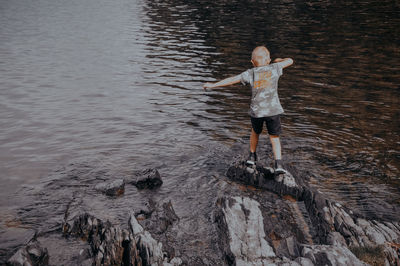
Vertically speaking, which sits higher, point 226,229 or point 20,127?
point 20,127

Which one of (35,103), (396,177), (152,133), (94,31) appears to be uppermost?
(94,31)

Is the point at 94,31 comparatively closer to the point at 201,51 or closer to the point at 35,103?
the point at 201,51

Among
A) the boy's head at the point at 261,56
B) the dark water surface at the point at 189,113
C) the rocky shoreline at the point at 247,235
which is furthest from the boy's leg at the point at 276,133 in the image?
the boy's head at the point at 261,56

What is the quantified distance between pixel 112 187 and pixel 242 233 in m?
2.96

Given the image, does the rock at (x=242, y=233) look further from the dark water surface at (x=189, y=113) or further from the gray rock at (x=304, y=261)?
the dark water surface at (x=189, y=113)

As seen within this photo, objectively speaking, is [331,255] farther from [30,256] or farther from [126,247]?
[30,256]

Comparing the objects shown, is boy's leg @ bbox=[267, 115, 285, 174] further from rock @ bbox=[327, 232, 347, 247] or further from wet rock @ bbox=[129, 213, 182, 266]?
wet rock @ bbox=[129, 213, 182, 266]

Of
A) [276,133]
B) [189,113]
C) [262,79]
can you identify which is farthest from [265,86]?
[189,113]

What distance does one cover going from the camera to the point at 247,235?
Result: 4.68 m

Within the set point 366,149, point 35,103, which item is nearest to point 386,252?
point 366,149

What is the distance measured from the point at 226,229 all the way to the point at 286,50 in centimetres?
1694

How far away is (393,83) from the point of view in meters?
12.9

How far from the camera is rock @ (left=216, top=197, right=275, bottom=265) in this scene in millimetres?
4281

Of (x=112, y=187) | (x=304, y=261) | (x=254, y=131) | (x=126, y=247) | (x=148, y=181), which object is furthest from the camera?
(x=254, y=131)
